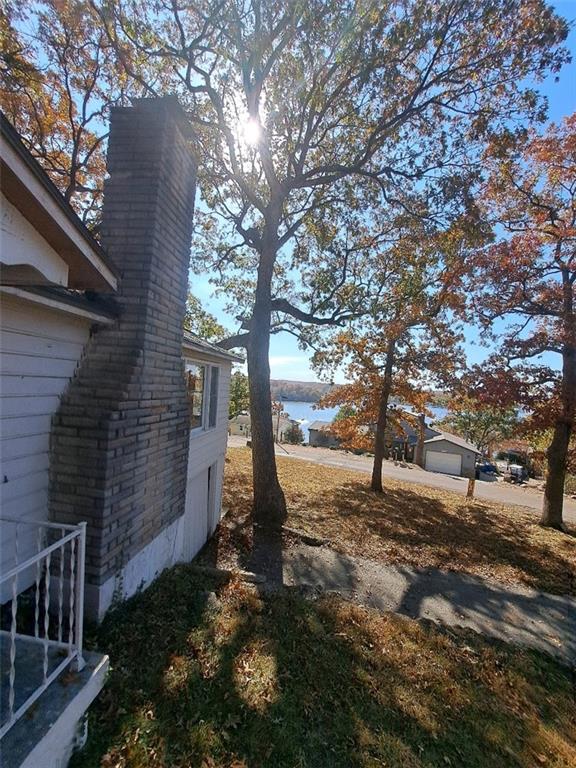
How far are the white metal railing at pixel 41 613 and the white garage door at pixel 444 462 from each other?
35.3 m

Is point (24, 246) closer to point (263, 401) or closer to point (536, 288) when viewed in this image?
point (263, 401)

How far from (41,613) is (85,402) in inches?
76.0

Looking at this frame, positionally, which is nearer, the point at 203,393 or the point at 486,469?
the point at 203,393

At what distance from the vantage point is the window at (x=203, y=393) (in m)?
6.35

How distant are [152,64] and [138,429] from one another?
7.78 metres

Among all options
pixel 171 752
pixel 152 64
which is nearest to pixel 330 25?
pixel 152 64

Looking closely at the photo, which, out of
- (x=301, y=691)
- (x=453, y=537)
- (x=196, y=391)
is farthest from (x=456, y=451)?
(x=301, y=691)

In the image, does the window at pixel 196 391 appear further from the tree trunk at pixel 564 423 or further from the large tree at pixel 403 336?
the tree trunk at pixel 564 423

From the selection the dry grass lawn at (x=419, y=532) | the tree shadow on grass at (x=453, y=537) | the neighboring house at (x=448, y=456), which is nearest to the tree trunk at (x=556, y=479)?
the dry grass lawn at (x=419, y=532)

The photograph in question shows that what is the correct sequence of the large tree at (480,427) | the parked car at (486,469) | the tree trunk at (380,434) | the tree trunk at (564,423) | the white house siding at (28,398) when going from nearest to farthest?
1. the white house siding at (28,398)
2. the tree trunk at (564,423)
3. the tree trunk at (380,434)
4. the parked car at (486,469)
5. the large tree at (480,427)

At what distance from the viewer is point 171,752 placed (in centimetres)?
229

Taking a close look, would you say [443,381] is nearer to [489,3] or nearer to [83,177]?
[489,3]

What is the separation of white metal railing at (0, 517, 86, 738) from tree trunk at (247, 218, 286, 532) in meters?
5.74

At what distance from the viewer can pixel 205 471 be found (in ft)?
24.6
